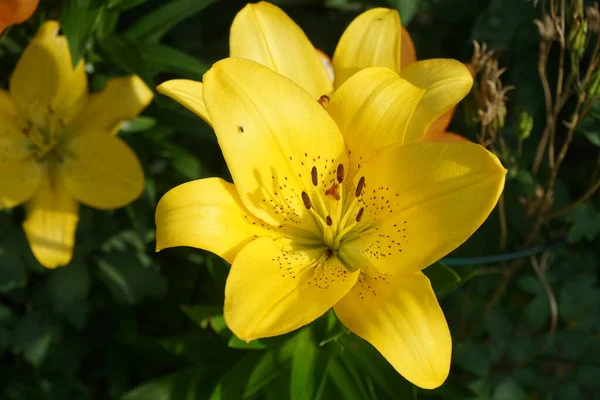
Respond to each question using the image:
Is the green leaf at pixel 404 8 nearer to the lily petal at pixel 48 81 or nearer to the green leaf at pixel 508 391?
the lily petal at pixel 48 81

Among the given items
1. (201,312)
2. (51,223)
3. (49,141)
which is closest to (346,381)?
(201,312)

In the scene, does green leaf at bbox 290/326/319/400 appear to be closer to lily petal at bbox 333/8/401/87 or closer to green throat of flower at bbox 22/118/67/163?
lily petal at bbox 333/8/401/87

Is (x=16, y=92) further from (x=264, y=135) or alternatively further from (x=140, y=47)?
(x=264, y=135)

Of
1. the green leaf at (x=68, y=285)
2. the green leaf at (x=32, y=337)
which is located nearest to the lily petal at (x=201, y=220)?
the green leaf at (x=68, y=285)

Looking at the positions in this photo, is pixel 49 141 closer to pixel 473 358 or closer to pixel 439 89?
pixel 439 89

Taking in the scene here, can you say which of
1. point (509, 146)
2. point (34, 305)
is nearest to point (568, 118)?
point (509, 146)
